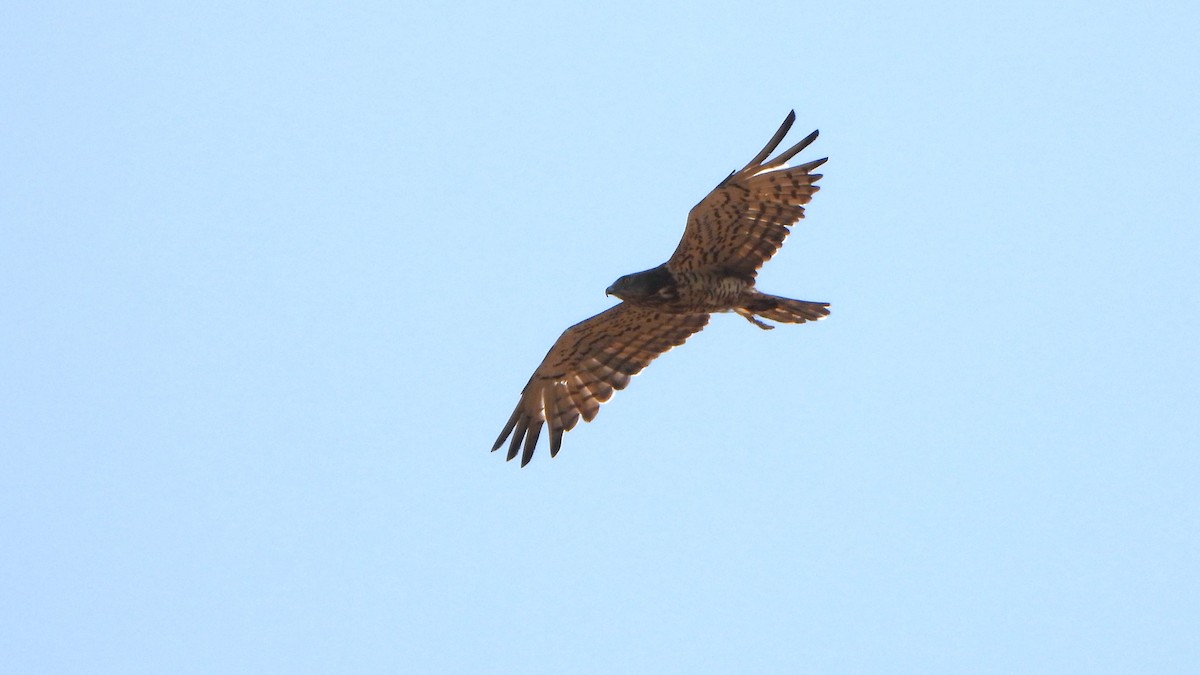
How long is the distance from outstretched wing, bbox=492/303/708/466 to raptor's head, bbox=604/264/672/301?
1.66 feet

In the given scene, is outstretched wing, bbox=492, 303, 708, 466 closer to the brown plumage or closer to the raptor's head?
the brown plumage

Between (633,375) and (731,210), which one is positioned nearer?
(731,210)

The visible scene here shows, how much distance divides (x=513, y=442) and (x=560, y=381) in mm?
715

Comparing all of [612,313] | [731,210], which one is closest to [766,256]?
[731,210]

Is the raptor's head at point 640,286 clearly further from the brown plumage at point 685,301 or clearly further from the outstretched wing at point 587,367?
the outstretched wing at point 587,367

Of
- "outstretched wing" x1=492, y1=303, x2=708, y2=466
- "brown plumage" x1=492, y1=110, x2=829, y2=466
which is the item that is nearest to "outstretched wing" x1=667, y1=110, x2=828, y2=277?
"brown plumage" x1=492, y1=110, x2=829, y2=466

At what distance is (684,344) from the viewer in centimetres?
1502

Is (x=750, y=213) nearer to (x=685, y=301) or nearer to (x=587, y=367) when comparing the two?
(x=685, y=301)

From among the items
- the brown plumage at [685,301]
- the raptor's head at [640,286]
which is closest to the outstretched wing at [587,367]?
the brown plumage at [685,301]

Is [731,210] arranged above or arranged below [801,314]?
above

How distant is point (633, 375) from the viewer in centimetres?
1507

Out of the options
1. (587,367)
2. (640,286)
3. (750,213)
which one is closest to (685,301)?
(640,286)

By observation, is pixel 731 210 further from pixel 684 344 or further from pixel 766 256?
pixel 684 344

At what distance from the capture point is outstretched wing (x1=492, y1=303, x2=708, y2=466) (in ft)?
49.0
